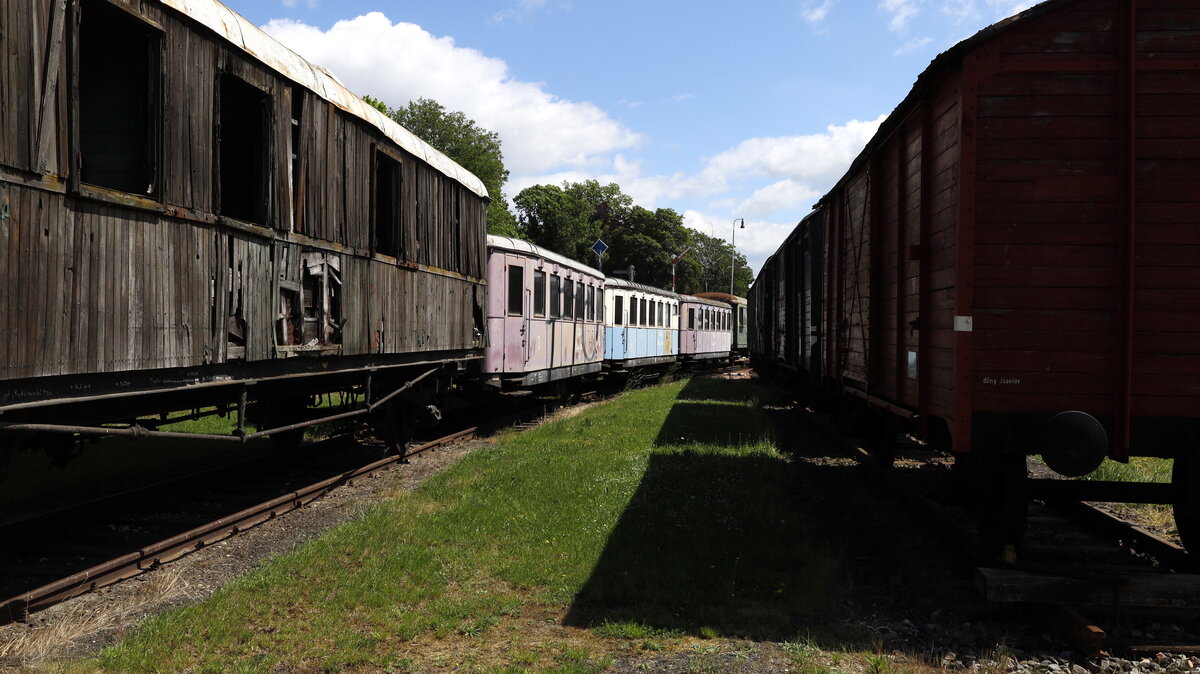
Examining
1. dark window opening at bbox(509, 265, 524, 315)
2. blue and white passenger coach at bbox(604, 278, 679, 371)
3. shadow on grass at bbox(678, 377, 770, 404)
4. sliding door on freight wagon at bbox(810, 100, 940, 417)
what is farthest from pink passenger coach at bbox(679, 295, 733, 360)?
sliding door on freight wagon at bbox(810, 100, 940, 417)

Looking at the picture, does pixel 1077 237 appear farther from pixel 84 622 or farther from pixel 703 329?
pixel 703 329

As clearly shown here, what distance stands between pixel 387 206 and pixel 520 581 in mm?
5667

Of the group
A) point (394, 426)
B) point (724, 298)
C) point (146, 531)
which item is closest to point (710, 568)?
point (146, 531)

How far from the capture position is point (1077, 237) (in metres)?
4.88

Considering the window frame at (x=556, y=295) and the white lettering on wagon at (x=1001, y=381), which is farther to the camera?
the window frame at (x=556, y=295)

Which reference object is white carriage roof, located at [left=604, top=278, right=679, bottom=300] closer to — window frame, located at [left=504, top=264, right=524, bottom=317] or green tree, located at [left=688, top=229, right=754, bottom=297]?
window frame, located at [left=504, top=264, right=524, bottom=317]

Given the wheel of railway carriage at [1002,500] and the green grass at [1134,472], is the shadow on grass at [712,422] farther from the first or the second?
the wheel of railway carriage at [1002,500]

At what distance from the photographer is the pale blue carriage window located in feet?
51.4

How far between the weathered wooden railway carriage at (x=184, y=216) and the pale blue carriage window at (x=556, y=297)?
6.02 m

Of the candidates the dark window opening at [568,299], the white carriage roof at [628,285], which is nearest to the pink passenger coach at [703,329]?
the white carriage roof at [628,285]

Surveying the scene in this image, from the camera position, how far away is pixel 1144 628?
4648 millimetres

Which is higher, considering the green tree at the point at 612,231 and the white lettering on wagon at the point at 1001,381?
the green tree at the point at 612,231

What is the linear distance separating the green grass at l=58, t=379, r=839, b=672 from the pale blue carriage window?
269 inches

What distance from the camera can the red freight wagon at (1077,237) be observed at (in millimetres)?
4777
